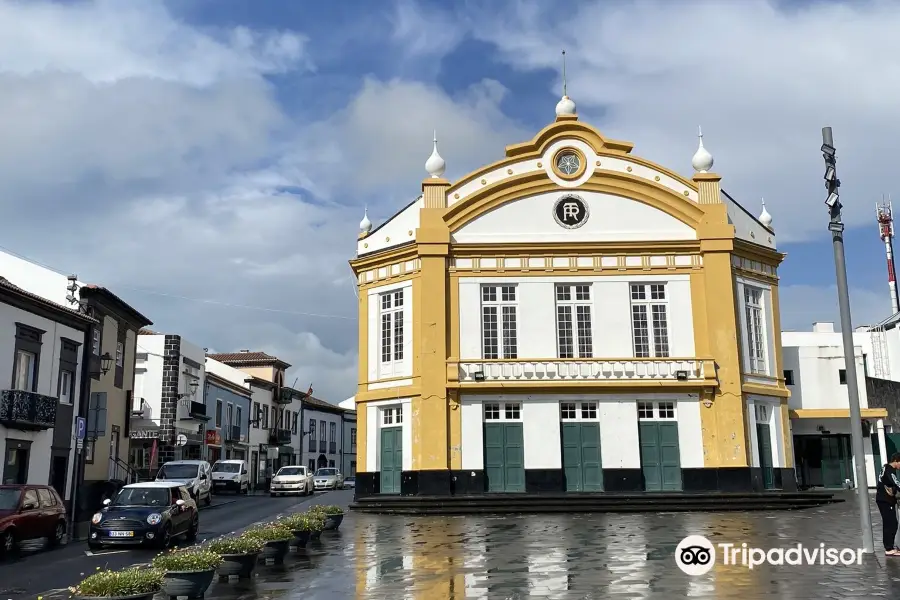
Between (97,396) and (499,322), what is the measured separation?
12975 millimetres

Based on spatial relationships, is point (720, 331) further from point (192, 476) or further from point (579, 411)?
point (192, 476)

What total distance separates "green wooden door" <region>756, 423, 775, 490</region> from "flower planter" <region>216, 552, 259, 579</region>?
856 inches

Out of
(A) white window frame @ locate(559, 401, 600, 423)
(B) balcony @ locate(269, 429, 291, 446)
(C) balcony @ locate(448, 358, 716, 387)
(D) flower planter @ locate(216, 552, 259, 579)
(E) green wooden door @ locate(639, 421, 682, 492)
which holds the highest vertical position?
(C) balcony @ locate(448, 358, 716, 387)

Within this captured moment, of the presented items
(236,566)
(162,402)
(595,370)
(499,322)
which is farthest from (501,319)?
(162,402)

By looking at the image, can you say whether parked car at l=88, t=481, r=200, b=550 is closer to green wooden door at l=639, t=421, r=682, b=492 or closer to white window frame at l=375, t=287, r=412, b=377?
white window frame at l=375, t=287, r=412, b=377

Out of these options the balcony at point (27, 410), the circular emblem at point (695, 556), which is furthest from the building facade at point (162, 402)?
the circular emblem at point (695, 556)

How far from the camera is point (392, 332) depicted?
31422mm

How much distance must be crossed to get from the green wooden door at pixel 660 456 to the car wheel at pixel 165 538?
16.1m

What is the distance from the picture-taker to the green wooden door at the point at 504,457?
29.3 metres

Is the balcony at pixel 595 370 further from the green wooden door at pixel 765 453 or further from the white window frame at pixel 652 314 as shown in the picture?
the green wooden door at pixel 765 453

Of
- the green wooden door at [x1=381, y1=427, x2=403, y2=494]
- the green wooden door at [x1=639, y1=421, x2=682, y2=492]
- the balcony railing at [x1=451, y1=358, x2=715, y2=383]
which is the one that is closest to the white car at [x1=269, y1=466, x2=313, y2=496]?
the green wooden door at [x1=381, y1=427, x2=403, y2=494]

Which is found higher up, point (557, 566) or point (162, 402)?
point (162, 402)

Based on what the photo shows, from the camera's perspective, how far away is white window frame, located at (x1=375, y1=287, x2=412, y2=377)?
31047mm

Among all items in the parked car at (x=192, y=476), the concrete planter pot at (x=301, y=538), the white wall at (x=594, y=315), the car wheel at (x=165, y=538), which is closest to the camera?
the concrete planter pot at (x=301, y=538)
